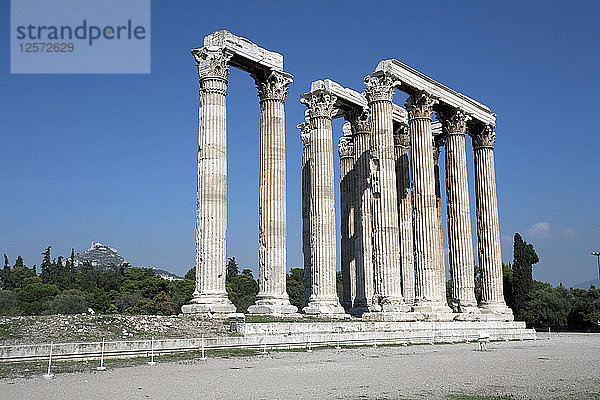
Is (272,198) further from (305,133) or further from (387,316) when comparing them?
(305,133)

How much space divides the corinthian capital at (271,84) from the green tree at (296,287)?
33.4 metres

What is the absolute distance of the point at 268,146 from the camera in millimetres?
36219

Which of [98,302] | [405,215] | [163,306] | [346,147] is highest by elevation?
[346,147]

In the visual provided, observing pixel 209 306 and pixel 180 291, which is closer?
pixel 209 306

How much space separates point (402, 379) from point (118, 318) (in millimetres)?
13485

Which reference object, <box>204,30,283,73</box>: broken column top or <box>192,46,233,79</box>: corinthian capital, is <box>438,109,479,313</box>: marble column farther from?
<box>192,46,233,79</box>: corinthian capital

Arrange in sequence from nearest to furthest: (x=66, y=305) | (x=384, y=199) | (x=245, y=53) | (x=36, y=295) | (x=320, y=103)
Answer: (x=245, y=53) < (x=384, y=199) < (x=320, y=103) < (x=66, y=305) < (x=36, y=295)

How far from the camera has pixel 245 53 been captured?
3475cm

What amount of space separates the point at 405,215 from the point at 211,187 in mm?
19489

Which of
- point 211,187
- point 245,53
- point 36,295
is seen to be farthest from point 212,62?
point 36,295

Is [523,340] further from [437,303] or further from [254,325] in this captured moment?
[254,325]

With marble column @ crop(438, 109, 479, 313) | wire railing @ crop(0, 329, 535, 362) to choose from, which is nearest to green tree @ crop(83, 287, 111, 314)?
marble column @ crop(438, 109, 479, 313)

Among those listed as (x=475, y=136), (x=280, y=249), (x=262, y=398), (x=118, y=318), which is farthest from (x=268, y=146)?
(x=262, y=398)

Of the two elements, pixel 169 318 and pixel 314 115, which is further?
pixel 314 115
